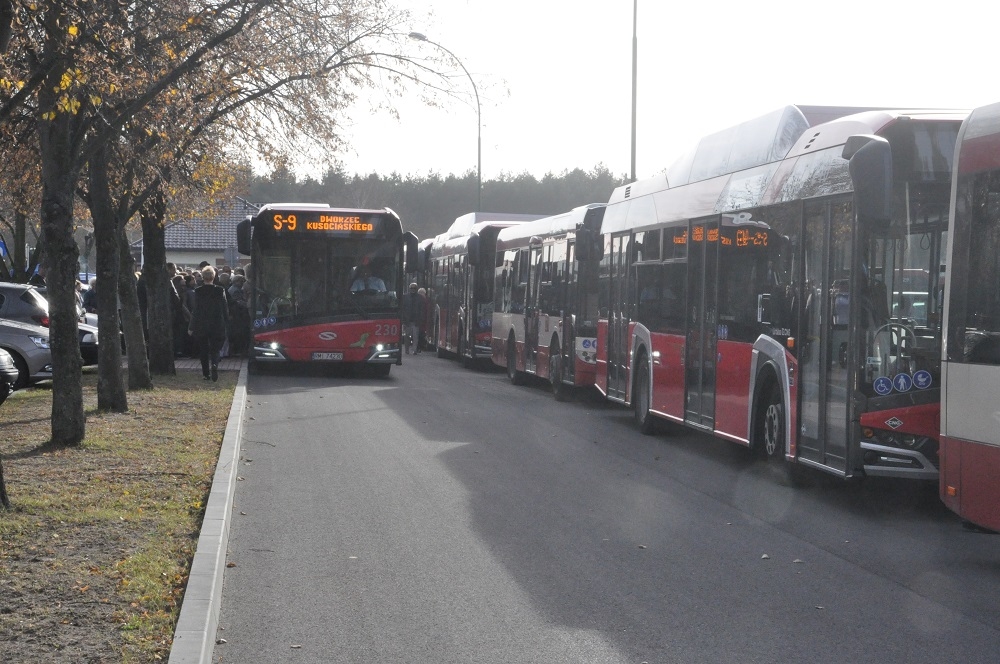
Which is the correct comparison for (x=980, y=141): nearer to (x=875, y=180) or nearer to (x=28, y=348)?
(x=875, y=180)

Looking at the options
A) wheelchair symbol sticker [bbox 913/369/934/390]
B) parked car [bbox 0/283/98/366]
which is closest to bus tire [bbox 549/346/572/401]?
parked car [bbox 0/283/98/366]

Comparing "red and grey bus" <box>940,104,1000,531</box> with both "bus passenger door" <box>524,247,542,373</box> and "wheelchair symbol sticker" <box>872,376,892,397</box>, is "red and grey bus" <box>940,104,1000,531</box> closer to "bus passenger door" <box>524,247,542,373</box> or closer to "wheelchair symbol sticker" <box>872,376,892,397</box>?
"wheelchair symbol sticker" <box>872,376,892,397</box>

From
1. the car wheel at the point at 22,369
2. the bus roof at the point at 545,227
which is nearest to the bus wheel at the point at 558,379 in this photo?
the bus roof at the point at 545,227

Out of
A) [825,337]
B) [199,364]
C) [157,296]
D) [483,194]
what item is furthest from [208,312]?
[483,194]

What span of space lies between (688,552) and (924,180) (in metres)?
3.26

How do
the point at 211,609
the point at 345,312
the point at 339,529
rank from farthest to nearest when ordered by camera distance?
1. the point at 345,312
2. the point at 339,529
3. the point at 211,609

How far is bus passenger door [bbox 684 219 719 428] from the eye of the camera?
41.3 ft

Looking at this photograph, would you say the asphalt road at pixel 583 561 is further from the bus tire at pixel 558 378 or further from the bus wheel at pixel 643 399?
the bus tire at pixel 558 378

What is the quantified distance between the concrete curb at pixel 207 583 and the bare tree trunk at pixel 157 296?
1087cm

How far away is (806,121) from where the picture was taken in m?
11.5

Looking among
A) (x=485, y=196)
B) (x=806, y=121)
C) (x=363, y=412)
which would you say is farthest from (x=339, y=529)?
(x=485, y=196)

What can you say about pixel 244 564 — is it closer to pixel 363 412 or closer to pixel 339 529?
pixel 339 529

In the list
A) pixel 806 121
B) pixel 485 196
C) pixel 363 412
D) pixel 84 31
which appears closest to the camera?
pixel 84 31

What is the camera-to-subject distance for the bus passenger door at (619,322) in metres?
16.1
